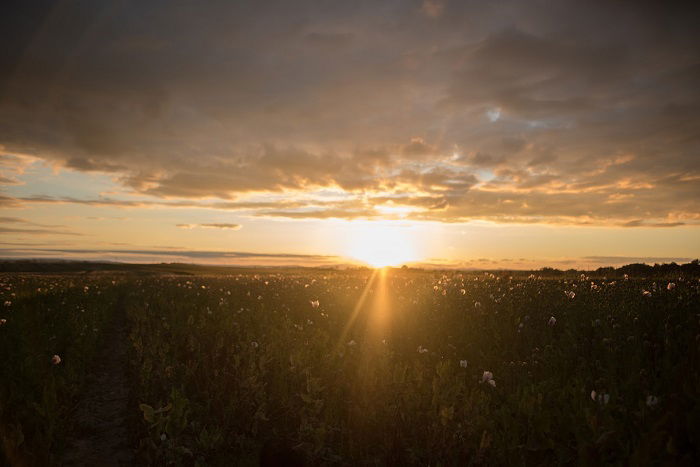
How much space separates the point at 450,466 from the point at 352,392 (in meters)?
1.86

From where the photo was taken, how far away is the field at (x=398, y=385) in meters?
4.11

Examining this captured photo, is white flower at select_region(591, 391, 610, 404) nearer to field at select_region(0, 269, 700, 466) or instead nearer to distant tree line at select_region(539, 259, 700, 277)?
field at select_region(0, 269, 700, 466)

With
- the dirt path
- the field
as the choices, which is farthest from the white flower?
the dirt path

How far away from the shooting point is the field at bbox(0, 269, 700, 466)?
4113 millimetres

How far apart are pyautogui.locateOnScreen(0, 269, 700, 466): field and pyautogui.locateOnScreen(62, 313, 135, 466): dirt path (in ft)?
0.22

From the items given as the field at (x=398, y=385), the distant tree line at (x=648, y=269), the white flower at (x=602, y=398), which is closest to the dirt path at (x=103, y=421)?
the field at (x=398, y=385)

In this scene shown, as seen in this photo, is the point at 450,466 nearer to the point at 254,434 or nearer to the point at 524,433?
the point at 524,433

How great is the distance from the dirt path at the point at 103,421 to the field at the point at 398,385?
0.07m

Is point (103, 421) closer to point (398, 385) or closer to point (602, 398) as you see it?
point (398, 385)

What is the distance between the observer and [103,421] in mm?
5742

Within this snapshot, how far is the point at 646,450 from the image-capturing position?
123 inches

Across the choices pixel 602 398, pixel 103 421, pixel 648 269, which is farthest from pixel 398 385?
pixel 648 269

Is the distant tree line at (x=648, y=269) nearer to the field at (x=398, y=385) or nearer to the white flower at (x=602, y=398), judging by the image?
the field at (x=398, y=385)

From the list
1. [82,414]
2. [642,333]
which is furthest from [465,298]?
[82,414]
